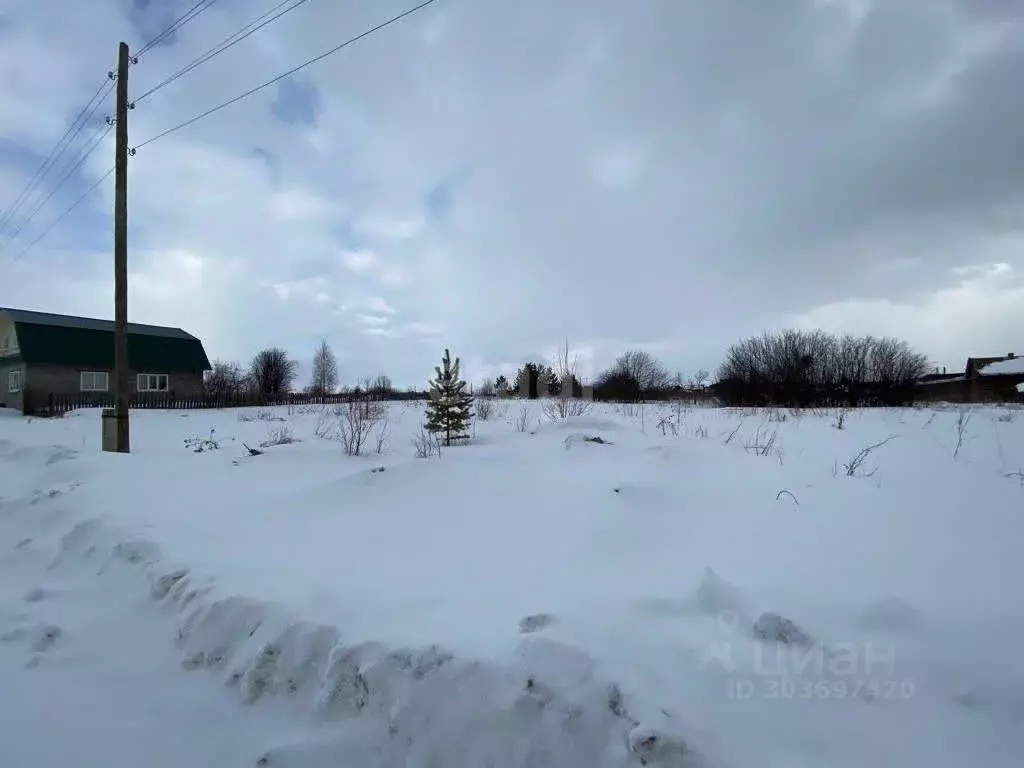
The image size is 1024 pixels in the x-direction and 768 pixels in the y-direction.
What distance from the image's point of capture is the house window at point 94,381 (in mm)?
28750

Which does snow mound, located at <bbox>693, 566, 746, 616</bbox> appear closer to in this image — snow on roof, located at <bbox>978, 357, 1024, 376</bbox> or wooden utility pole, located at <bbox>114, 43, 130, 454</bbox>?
wooden utility pole, located at <bbox>114, 43, 130, 454</bbox>

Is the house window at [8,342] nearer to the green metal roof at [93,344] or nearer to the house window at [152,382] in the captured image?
the green metal roof at [93,344]

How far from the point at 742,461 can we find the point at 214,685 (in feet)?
15.7

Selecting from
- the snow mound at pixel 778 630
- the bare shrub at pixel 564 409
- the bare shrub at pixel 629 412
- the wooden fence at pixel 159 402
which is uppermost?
the wooden fence at pixel 159 402

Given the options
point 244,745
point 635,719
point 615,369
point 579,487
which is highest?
point 615,369

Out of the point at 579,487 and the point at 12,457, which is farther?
the point at 12,457

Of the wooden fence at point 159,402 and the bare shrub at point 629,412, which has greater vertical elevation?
the wooden fence at point 159,402

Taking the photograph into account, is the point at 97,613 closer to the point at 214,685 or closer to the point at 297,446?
the point at 214,685

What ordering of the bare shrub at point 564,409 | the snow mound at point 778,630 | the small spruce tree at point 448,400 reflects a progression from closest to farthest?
the snow mound at point 778,630 → the small spruce tree at point 448,400 → the bare shrub at point 564,409

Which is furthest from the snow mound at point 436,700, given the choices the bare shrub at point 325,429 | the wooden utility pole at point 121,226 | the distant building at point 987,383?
the distant building at point 987,383

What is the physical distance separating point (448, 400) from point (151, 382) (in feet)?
103

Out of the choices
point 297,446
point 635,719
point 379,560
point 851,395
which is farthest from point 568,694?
point 851,395

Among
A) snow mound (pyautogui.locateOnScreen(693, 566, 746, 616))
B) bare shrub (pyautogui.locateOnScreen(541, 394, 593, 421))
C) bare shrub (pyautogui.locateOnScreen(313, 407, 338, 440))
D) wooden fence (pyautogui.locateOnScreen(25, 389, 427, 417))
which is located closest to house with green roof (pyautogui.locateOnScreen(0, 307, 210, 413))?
wooden fence (pyautogui.locateOnScreen(25, 389, 427, 417))

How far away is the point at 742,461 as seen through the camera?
16.6ft
